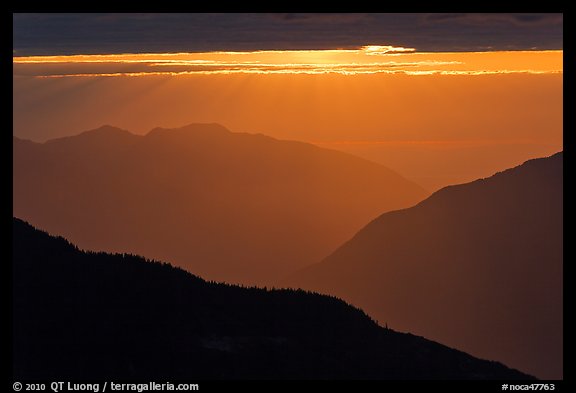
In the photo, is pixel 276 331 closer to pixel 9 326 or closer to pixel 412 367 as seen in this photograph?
pixel 412 367

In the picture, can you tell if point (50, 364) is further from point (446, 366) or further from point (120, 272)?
point (446, 366)

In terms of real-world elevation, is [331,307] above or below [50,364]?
above

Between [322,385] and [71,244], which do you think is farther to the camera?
[71,244]
